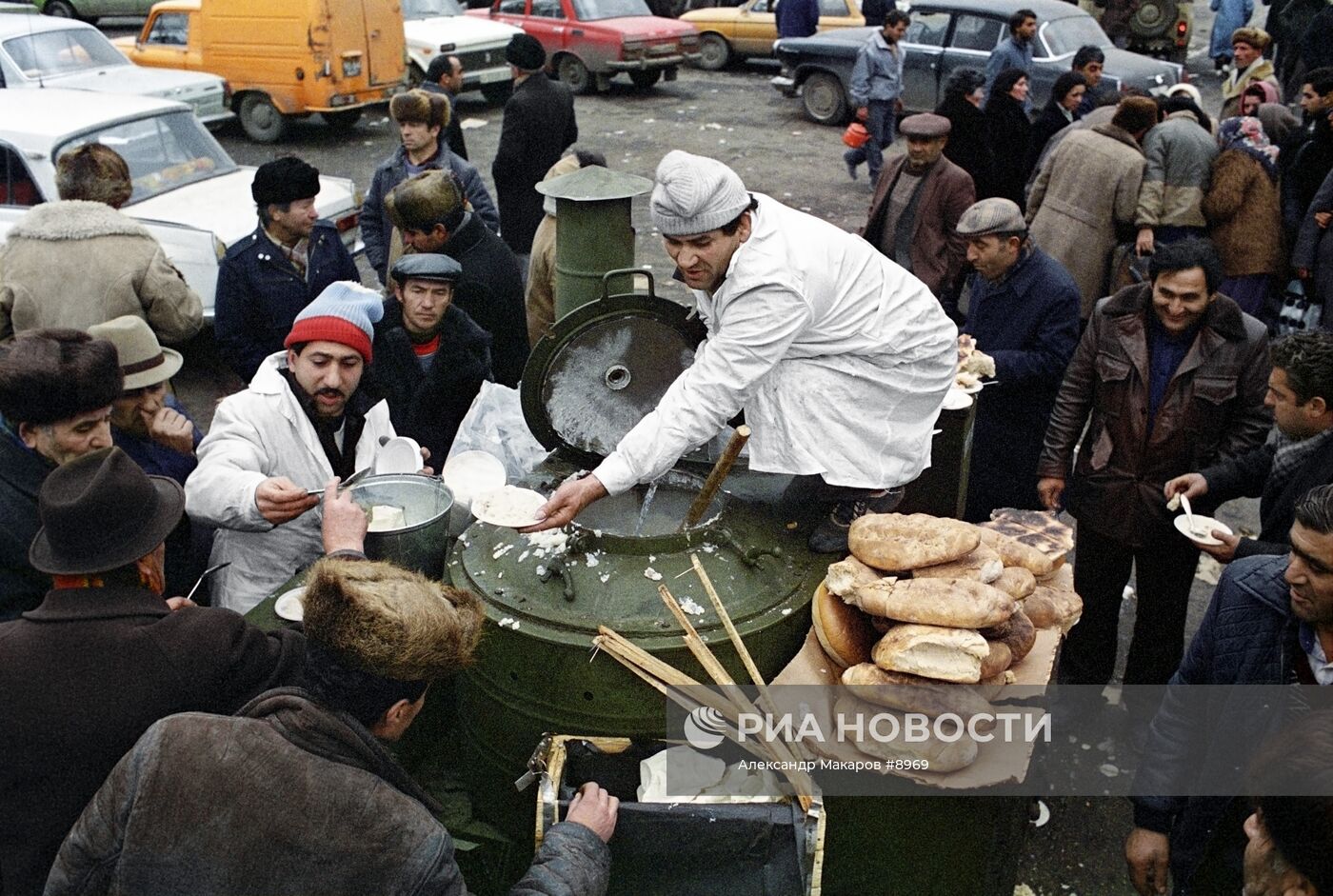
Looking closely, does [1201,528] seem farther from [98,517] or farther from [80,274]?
[80,274]

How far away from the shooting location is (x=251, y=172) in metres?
8.96

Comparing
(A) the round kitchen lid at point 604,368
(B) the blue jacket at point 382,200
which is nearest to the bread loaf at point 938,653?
(A) the round kitchen lid at point 604,368

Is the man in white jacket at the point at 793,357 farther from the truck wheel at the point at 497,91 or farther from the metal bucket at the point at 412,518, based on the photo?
the truck wheel at the point at 497,91

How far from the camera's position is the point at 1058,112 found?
870 cm

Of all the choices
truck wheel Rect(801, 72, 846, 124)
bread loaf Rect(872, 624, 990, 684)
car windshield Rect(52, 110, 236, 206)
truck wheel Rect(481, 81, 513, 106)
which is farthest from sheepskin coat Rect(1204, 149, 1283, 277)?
truck wheel Rect(481, 81, 513, 106)

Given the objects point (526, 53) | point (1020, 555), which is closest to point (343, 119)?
point (526, 53)

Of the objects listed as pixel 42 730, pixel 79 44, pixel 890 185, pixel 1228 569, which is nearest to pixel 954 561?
pixel 1228 569

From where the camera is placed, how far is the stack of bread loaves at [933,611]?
2.88m

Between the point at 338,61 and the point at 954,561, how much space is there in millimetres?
12434

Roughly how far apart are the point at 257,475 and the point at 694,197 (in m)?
1.52

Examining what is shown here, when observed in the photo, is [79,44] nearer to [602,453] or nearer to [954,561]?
[602,453]

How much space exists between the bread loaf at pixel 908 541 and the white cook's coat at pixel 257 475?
5.26ft

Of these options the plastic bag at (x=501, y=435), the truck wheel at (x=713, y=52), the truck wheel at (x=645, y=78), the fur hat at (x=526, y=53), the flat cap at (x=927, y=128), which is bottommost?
the truck wheel at (x=645, y=78)

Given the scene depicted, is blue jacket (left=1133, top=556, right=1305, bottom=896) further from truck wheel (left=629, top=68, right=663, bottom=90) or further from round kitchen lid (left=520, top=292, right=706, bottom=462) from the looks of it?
truck wheel (left=629, top=68, right=663, bottom=90)
